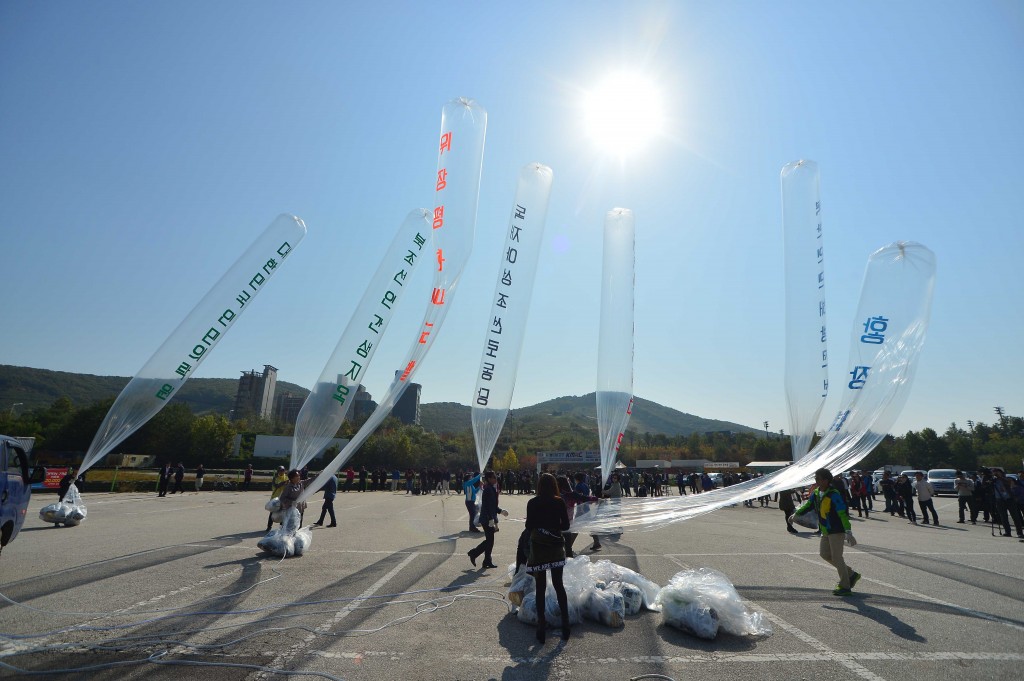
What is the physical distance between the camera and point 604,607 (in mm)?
5383

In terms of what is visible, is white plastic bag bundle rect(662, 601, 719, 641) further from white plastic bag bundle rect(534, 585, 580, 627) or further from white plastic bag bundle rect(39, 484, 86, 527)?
white plastic bag bundle rect(39, 484, 86, 527)

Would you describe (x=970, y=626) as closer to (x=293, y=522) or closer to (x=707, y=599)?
(x=707, y=599)

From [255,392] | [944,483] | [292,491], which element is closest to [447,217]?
[292,491]

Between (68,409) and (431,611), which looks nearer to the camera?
(431,611)

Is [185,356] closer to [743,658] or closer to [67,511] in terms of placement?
[67,511]

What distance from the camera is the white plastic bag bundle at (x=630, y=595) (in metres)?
5.79

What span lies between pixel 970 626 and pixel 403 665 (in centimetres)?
587

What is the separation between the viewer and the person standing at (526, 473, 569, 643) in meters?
4.98

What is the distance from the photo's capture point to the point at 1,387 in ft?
646

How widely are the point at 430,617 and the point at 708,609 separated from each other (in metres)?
2.91

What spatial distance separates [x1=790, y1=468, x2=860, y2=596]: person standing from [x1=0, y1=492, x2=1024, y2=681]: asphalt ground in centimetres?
34

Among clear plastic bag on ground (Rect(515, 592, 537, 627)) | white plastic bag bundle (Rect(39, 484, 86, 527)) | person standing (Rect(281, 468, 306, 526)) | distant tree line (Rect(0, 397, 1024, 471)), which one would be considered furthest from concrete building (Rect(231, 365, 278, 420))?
clear plastic bag on ground (Rect(515, 592, 537, 627))

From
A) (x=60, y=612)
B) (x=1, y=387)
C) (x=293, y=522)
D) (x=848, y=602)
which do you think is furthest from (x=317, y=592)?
(x=1, y=387)

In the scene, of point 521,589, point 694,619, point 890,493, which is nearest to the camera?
point 694,619
